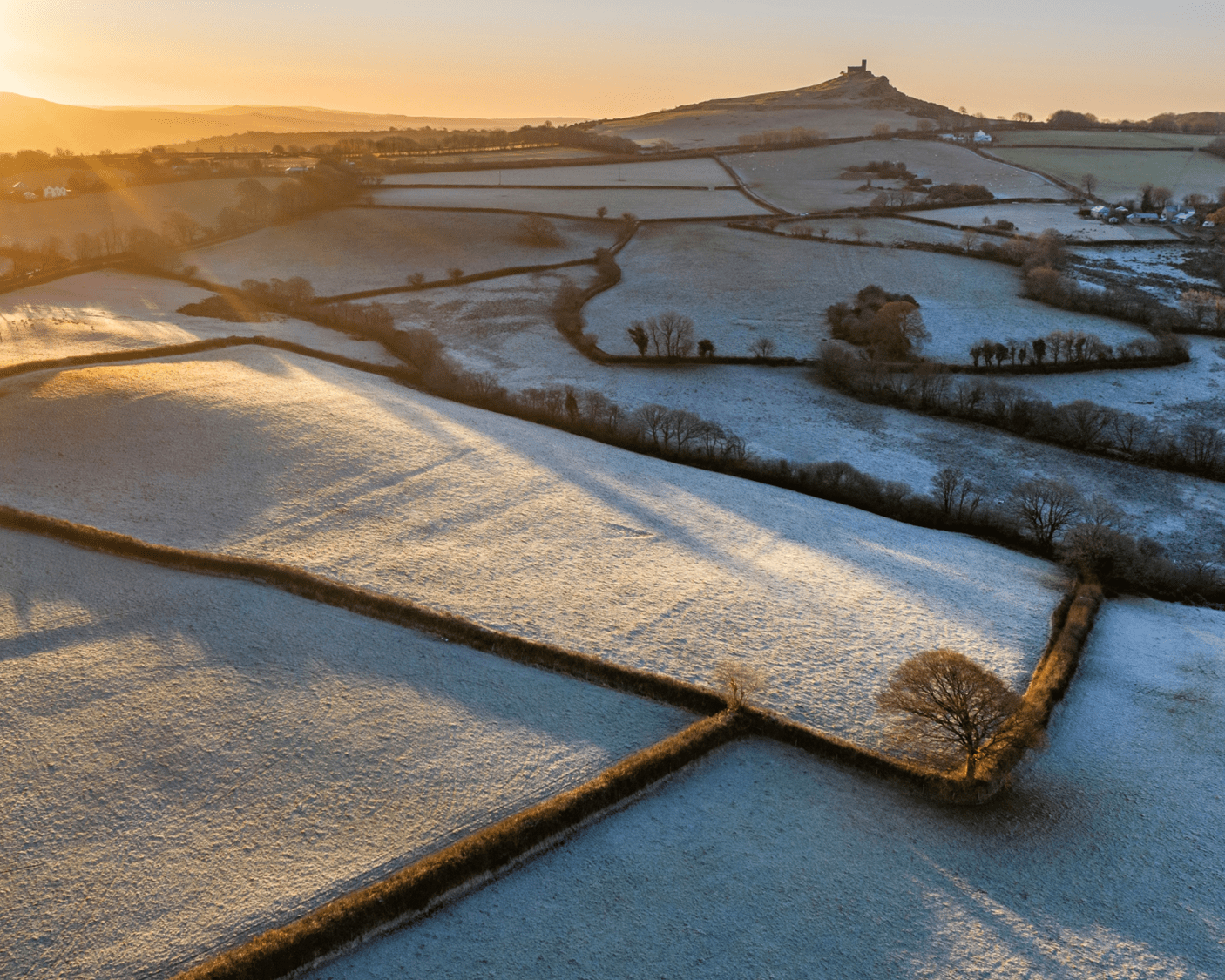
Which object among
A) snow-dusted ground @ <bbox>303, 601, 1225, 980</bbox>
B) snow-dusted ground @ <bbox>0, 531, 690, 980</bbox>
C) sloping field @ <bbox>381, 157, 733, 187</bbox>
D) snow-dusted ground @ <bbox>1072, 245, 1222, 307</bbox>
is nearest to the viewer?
snow-dusted ground @ <bbox>303, 601, 1225, 980</bbox>

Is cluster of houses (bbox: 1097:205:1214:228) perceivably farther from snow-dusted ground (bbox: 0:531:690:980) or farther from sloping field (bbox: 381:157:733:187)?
snow-dusted ground (bbox: 0:531:690:980)

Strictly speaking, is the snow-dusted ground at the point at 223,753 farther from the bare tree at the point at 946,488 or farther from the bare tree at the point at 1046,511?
the bare tree at the point at 1046,511

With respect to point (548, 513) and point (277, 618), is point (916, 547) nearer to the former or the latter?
point (548, 513)

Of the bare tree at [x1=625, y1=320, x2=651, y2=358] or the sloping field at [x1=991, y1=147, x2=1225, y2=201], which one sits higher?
the sloping field at [x1=991, y1=147, x2=1225, y2=201]

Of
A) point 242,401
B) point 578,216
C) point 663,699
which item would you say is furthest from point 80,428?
point 578,216

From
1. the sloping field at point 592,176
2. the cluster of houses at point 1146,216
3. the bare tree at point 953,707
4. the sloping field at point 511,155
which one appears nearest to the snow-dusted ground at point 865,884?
the bare tree at point 953,707

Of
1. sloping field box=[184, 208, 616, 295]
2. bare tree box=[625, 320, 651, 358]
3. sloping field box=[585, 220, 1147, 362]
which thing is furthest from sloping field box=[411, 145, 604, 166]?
bare tree box=[625, 320, 651, 358]
